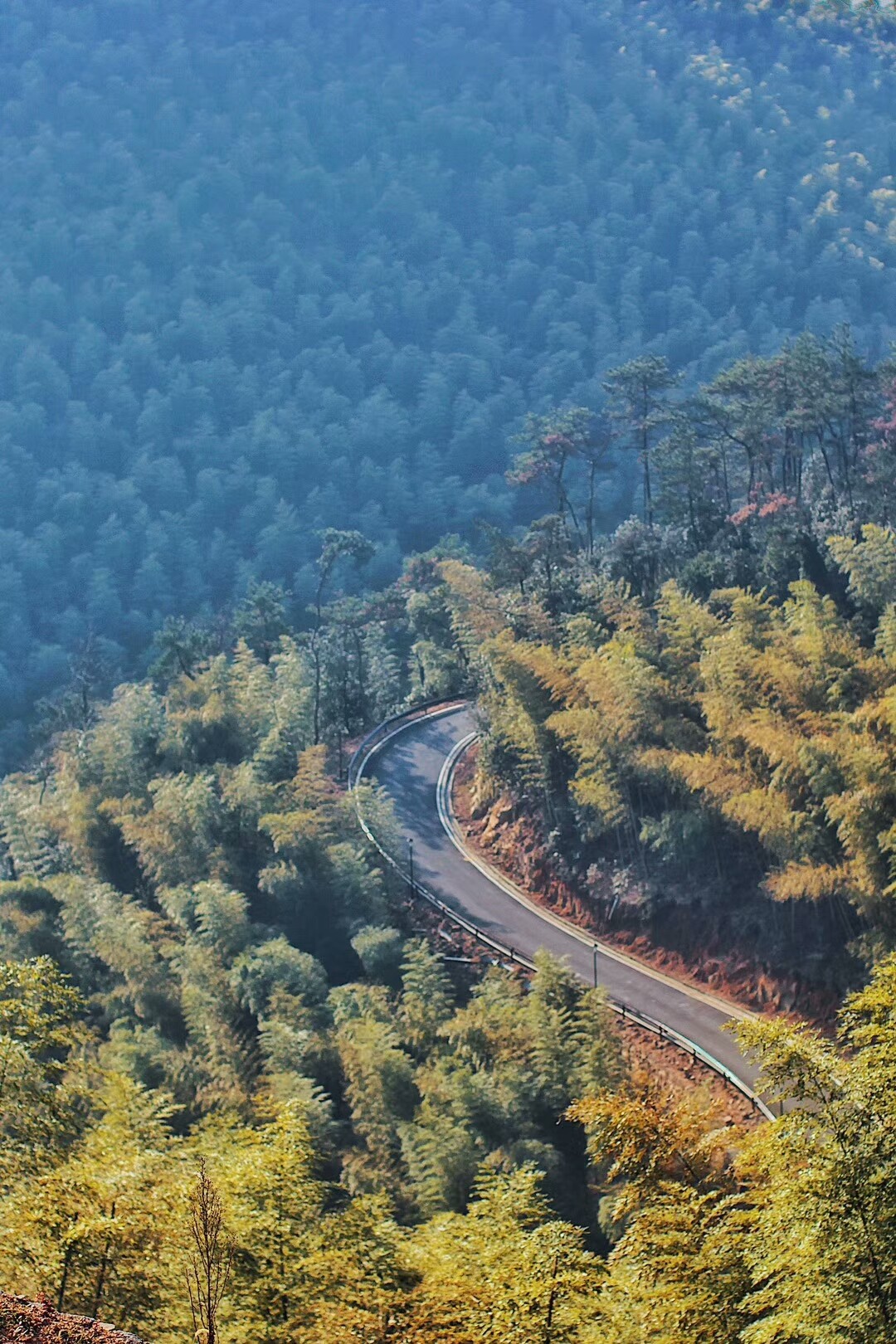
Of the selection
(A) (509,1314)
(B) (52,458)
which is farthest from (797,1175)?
(B) (52,458)

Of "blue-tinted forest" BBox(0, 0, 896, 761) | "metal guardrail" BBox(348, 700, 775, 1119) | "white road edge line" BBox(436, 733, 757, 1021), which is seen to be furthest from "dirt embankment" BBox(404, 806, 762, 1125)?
"blue-tinted forest" BBox(0, 0, 896, 761)

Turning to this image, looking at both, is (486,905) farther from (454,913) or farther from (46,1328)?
(46,1328)

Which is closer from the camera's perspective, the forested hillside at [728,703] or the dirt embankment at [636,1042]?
the dirt embankment at [636,1042]

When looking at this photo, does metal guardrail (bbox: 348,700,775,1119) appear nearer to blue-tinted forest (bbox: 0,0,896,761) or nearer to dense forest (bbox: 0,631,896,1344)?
dense forest (bbox: 0,631,896,1344)

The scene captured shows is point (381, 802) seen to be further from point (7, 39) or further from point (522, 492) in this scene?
point (7, 39)

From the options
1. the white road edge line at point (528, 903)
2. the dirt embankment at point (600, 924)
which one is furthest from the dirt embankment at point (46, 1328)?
the dirt embankment at point (600, 924)

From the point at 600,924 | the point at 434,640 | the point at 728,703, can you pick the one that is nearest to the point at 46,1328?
the point at 728,703

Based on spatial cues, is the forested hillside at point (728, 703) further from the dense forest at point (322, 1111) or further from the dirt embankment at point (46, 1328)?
the dirt embankment at point (46, 1328)
